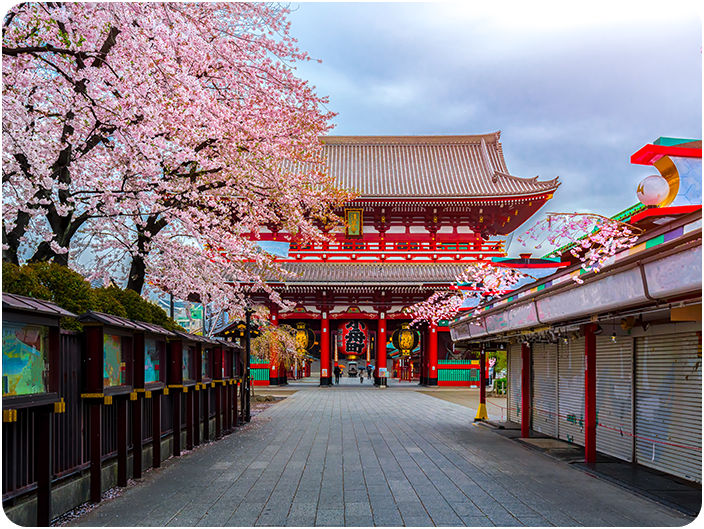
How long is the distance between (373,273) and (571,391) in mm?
19427

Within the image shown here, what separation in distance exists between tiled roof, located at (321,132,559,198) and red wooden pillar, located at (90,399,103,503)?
24.9 meters

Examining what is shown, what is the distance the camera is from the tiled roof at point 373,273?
28.9 metres

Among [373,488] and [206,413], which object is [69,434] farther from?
[206,413]

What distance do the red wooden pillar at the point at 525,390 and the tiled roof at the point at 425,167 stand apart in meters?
18.1

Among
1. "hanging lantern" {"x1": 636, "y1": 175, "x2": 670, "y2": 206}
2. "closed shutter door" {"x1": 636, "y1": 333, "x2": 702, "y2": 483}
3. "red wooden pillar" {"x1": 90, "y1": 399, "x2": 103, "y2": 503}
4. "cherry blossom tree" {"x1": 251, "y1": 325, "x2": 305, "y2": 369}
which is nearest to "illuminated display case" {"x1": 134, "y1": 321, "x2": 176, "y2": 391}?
"red wooden pillar" {"x1": 90, "y1": 399, "x2": 103, "y2": 503}

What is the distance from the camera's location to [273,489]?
22.5 ft

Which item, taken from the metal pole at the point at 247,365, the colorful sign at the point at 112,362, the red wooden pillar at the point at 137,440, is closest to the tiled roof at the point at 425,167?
the metal pole at the point at 247,365

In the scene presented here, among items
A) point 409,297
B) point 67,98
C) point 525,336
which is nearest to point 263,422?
point 525,336

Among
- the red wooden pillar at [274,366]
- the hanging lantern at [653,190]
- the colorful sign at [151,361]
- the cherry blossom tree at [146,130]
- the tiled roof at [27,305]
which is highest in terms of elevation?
the cherry blossom tree at [146,130]

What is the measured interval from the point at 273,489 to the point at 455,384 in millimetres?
26411

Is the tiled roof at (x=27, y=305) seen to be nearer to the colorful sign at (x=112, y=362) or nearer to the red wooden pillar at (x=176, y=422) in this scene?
the colorful sign at (x=112, y=362)

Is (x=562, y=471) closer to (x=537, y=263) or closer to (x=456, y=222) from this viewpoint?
(x=537, y=263)

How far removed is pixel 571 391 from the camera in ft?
35.7

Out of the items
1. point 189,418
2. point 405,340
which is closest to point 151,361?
point 189,418
